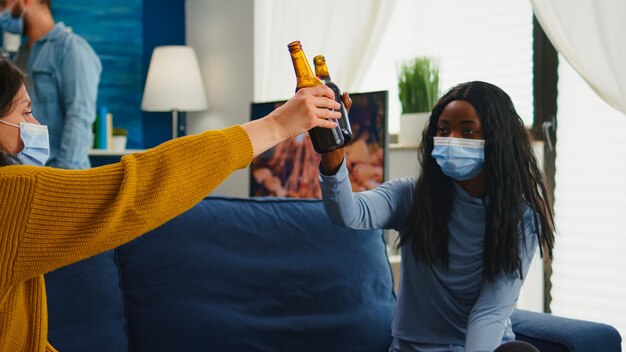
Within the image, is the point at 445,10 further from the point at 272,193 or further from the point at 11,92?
the point at 11,92

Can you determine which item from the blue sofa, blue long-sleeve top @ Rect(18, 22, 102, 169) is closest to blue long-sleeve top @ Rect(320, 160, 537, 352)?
the blue sofa

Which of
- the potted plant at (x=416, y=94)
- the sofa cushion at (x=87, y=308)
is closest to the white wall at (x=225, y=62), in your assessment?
the potted plant at (x=416, y=94)

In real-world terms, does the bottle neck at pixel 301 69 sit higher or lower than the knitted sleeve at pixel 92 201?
higher

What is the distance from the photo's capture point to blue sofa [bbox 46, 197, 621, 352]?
181 centimetres

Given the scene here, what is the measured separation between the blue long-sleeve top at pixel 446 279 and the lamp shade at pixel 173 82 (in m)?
2.99

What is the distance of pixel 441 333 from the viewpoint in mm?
1773

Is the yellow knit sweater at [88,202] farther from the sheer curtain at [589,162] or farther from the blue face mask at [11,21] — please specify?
the blue face mask at [11,21]

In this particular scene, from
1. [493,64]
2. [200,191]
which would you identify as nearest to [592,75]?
[493,64]

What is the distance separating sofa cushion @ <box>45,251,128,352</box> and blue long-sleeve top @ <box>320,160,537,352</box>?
1.92 feet

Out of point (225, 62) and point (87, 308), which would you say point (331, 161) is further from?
point (225, 62)

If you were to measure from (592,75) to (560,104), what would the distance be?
449mm

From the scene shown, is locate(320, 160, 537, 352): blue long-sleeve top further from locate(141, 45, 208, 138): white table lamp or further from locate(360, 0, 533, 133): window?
locate(141, 45, 208, 138): white table lamp

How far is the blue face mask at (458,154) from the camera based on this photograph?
177 cm

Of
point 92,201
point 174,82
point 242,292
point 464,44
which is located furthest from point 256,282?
point 174,82
